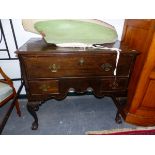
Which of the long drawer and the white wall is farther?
the white wall

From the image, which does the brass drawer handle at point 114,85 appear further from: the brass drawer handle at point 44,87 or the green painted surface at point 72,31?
the brass drawer handle at point 44,87

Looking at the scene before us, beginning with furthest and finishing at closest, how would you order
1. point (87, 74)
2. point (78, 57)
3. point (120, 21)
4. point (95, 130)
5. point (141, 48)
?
point (120, 21) < point (95, 130) < point (141, 48) < point (87, 74) < point (78, 57)

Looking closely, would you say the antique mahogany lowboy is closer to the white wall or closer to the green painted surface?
the green painted surface

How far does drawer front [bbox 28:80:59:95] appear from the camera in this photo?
1.42m

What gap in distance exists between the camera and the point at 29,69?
133cm

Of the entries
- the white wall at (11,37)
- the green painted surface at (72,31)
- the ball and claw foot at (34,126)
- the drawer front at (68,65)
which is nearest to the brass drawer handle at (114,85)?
the drawer front at (68,65)

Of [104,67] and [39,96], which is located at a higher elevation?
[104,67]

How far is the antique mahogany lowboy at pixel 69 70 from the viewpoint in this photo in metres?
1.30

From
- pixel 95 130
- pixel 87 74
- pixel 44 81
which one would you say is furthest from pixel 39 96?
pixel 95 130

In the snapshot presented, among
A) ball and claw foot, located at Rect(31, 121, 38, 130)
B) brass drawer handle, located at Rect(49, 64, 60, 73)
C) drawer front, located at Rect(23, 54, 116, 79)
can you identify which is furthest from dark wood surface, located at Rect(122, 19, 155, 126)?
ball and claw foot, located at Rect(31, 121, 38, 130)

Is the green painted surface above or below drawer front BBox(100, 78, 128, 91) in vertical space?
above

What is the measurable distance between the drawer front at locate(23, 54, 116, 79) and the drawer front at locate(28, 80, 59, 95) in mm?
67

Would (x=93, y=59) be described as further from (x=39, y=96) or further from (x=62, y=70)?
(x=39, y=96)
